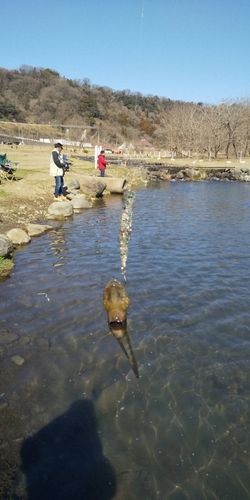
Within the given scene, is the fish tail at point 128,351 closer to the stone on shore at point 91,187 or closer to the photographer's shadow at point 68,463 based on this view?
the photographer's shadow at point 68,463

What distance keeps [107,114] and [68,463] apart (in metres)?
126

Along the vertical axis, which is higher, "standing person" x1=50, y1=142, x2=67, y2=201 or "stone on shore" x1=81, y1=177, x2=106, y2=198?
"standing person" x1=50, y1=142, x2=67, y2=201

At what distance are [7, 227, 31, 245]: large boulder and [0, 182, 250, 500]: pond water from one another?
123cm

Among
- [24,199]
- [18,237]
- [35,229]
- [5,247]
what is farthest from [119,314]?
[24,199]

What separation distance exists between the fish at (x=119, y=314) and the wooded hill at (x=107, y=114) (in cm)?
5416

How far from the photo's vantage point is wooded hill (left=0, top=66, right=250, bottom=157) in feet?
194

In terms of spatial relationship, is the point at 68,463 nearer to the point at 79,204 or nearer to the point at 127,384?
the point at 127,384

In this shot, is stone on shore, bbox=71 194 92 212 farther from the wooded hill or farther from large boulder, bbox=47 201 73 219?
the wooded hill

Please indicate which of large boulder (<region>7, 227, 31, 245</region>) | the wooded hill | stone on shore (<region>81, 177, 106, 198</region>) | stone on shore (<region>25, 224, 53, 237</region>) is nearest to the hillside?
the wooded hill

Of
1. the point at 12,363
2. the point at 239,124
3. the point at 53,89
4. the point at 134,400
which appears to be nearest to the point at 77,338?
the point at 12,363

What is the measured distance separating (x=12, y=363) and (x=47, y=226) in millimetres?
7343

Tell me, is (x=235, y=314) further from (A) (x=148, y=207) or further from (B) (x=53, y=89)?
(B) (x=53, y=89)

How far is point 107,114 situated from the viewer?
119m

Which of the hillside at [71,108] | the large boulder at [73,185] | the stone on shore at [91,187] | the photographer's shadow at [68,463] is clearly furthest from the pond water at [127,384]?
the hillside at [71,108]
